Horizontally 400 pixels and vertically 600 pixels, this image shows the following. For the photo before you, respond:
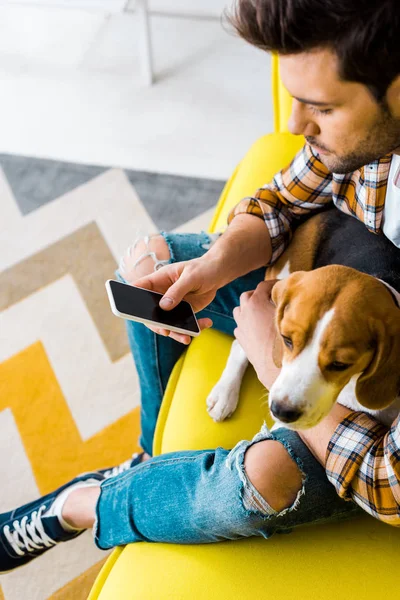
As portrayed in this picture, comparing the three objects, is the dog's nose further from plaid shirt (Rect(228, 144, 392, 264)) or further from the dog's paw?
plaid shirt (Rect(228, 144, 392, 264))

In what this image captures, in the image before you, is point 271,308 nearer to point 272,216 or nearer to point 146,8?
point 272,216

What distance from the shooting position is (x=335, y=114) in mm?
1096

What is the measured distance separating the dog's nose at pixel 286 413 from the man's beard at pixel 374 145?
49 cm

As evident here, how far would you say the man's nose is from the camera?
1.11 m

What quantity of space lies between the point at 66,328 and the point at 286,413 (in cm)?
128

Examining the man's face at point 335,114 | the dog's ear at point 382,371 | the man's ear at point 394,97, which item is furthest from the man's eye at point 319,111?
the dog's ear at point 382,371

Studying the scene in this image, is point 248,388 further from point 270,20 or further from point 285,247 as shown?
point 270,20

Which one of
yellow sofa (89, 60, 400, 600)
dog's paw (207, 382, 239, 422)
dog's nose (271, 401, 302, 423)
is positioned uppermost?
dog's nose (271, 401, 302, 423)

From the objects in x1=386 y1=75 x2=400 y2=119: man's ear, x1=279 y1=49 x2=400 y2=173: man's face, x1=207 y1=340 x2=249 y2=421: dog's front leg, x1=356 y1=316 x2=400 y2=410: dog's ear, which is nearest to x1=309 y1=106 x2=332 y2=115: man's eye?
x1=279 y1=49 x2=400 y2=173: man's face

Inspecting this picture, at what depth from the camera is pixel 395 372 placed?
1.14 metres

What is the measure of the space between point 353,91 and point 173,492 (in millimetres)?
890

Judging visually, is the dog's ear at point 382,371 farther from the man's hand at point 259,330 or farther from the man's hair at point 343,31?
the man's hair at point 343,31

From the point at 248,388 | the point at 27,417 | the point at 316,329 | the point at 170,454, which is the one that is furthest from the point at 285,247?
the point at 27,417

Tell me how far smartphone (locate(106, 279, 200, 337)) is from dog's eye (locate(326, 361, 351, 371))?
31cm
